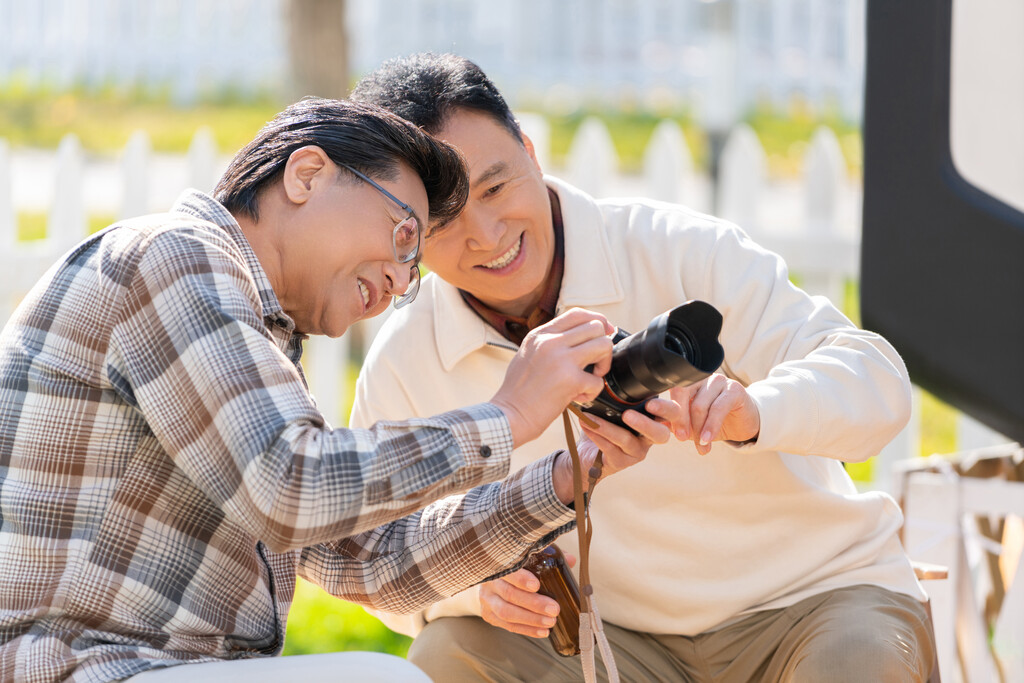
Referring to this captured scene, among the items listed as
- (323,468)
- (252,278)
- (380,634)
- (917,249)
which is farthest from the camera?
(380,634)

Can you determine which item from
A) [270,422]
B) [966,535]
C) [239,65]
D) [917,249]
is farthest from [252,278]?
[239,65]

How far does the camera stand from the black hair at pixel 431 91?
2406 millimetres

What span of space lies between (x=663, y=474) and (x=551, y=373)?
2.74 ft

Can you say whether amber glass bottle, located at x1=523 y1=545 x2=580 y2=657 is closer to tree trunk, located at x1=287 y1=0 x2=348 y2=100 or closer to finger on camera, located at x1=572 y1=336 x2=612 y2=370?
finger on camera, located at x1=572 y1=336 x2=612 y2=370

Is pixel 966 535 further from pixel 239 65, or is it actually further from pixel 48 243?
pixel 239 65

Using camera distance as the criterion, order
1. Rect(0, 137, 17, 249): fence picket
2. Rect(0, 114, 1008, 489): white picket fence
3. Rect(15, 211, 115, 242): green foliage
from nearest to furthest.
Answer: Rect(0, 137, 17, 249): fence picket, Rect(0, 114, 1008, 489): white picket fence, Rect(15, 211, 115, 242): green foliage

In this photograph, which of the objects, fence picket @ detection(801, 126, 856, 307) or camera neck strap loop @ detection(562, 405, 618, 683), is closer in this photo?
camera neck strap loop @ detection(562, 405, 618, 683)

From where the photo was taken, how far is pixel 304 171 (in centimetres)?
182

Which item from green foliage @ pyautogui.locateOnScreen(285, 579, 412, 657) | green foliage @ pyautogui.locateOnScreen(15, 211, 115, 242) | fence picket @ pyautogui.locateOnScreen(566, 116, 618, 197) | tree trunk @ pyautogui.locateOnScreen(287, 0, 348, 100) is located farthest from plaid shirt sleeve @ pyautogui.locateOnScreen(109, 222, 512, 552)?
green foliage @ pyautogui.locateOnScreen(15, 211, 115, 242)

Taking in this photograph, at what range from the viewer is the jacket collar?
2539mm

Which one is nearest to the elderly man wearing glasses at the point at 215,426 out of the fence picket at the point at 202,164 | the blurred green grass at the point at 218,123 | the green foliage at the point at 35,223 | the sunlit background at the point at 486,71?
the fence picket at the point at 202,164

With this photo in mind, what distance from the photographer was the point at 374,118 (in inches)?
74.8

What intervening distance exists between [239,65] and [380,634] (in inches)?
391

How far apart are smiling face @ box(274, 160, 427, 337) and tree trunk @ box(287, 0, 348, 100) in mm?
6200
